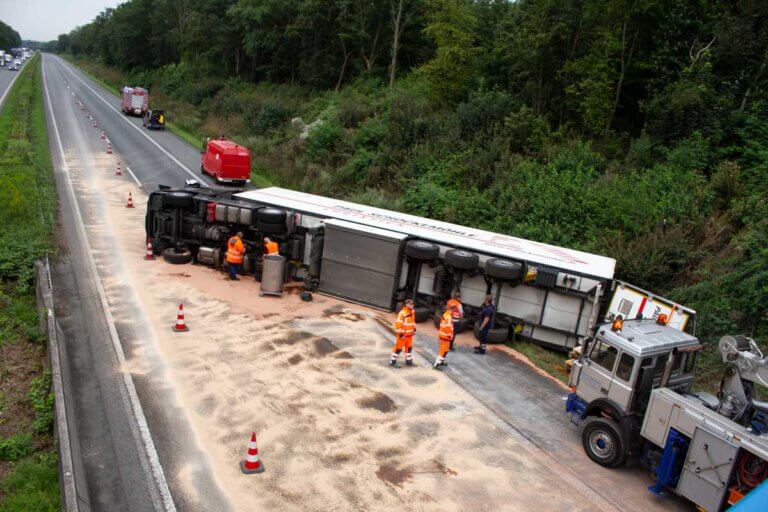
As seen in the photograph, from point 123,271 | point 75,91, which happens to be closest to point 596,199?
point 123,271

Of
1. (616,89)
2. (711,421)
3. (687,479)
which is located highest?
(616,89)

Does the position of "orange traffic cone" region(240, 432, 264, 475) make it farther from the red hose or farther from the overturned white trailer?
the overturned white trailer

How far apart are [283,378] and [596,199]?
1273 cm

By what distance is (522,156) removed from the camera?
81.1 ft

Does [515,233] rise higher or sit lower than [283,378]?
higher

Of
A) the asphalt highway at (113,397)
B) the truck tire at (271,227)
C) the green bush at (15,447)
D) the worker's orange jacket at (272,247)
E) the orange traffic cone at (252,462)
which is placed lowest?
the green bush at (15,447)

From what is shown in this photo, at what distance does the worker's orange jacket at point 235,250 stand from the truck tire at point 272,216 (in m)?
0.89

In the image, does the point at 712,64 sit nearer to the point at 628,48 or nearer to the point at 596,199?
the point at 628,48

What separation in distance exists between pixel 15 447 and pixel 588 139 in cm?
2222

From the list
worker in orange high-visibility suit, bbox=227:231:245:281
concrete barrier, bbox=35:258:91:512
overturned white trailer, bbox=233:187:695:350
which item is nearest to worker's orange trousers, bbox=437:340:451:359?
overturned white trailer, bbox=233:187:695:350

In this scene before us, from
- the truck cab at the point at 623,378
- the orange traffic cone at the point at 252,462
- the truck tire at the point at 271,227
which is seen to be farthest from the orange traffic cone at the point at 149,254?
the truck cab at the point at 623,378

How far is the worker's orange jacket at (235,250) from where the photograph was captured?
17.0 metres

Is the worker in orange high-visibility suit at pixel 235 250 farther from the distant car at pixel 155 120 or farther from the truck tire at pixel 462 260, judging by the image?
the distant car at pixel 155 120

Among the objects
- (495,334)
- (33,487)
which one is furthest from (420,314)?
(33,487)
